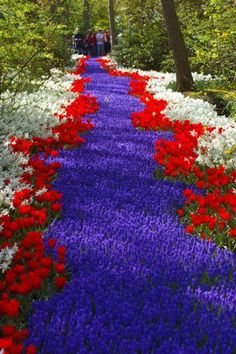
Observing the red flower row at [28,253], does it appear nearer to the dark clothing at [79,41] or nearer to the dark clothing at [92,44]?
the dark clothing at [79,41]

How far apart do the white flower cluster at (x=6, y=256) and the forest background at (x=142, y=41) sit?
141 inches

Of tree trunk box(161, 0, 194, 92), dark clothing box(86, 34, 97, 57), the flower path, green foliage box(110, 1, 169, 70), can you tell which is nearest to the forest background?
green foliage box(110, 1, 169, 70)

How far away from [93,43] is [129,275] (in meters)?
42.3

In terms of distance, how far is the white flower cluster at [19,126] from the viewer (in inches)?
199

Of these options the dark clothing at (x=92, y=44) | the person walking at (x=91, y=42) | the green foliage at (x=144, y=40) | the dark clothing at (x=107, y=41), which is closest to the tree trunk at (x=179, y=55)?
the green foliage at (x=144, y=40)

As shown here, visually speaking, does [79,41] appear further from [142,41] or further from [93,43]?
[142,41]

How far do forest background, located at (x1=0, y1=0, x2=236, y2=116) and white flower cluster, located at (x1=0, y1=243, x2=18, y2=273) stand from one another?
3571 mm

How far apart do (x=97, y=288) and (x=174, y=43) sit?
11.3 m

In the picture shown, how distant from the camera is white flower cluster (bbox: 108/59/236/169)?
6.20 meters

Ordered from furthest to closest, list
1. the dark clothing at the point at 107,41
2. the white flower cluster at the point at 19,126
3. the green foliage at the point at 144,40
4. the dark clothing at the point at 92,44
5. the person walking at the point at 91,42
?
the dark clothing at the point at 92,44
the person walking at the point at 91,42
the dark clothing at the point at 107,41
the green foliage at the point at 144,40
the white flower cluster at the point at 19,126

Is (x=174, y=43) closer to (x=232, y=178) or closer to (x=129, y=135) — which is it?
(x=129, y=135)

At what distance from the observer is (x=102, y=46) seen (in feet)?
139

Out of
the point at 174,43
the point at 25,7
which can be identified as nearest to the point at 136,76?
the point at 174,43

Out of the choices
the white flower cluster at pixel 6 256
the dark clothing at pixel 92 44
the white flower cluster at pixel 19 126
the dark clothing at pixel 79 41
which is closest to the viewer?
the white flower cluster at pixel 6 256
